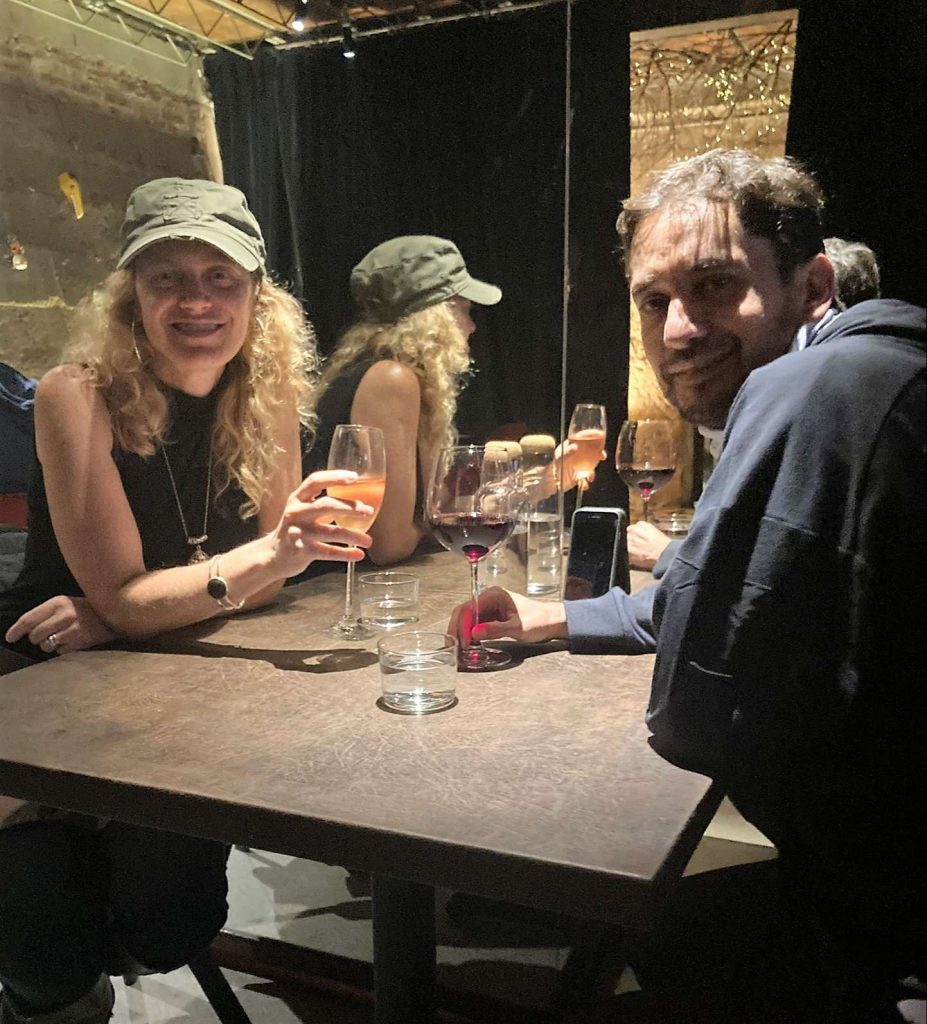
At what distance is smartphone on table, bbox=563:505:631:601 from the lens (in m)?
1.51

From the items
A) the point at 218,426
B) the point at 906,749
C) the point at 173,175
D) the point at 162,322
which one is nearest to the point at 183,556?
the point at 218,426

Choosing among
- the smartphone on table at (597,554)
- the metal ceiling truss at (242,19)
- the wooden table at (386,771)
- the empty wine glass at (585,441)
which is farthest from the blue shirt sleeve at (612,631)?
the metal ceiling truss at (242,19)

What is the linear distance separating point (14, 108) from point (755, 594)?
139 centimetres

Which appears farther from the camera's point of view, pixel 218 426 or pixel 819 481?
pixel 218 426

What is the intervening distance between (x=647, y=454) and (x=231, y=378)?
0.83 m

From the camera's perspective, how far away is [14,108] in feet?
4.83

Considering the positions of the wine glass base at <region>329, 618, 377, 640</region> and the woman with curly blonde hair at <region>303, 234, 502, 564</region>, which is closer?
the wine glass base at <region>329, 618, 377, 640</region>

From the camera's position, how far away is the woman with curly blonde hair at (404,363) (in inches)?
78.7

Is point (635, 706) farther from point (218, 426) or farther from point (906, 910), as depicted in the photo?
point (218, 426)

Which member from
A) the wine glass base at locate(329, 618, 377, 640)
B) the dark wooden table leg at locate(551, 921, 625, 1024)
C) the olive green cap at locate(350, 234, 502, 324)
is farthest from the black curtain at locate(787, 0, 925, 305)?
the dark wooden table leg at locate(551, 921, 625, 1024)

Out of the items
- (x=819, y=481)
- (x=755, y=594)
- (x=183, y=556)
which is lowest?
(x=183, y=556)

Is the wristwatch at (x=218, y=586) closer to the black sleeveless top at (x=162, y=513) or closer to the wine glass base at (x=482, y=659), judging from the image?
the black sleeveless top at (x=162, y=513)

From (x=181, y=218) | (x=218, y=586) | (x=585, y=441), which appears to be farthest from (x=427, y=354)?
(x=218, y=586)

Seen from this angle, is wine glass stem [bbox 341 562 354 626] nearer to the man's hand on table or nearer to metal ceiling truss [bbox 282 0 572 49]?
the man's hand on table
